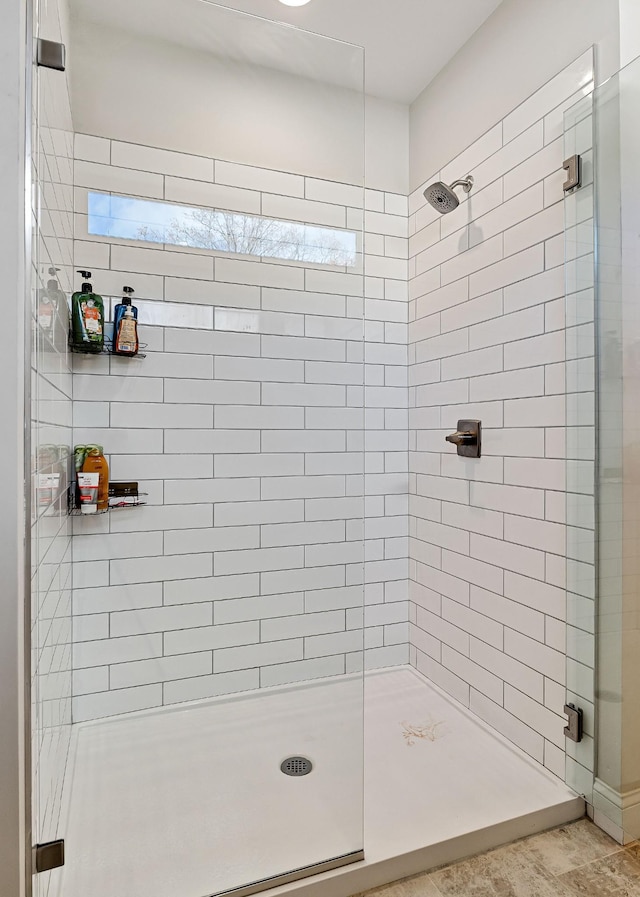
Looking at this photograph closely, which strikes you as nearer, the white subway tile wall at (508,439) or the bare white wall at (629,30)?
the bare white wall at (629,30)

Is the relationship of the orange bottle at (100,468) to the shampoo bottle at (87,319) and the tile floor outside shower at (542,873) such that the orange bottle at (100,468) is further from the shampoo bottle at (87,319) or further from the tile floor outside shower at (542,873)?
the tile floor outside shower at (542,873)

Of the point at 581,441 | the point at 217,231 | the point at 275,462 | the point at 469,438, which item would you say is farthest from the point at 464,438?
the point at 217,231

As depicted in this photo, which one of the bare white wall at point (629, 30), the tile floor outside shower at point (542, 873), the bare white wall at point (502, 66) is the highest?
the bare white wall at point (502, 66)

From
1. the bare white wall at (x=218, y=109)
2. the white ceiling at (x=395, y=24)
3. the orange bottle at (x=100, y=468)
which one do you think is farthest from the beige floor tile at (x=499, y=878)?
the white ceiling at (x=395, y=24)

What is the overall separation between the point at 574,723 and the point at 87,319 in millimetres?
1974

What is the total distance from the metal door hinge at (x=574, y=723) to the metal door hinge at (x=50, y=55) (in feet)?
6.81

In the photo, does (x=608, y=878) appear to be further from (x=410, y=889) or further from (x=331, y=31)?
(x=331, y=31)

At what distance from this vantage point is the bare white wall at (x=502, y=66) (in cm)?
153

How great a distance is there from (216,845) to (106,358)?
1474 mm

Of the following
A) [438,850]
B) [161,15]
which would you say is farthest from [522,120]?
[438,850]

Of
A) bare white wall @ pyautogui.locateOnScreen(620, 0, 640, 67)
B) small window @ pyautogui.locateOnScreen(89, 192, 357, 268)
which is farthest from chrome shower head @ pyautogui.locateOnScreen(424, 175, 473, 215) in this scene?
bare white wall @ pyautogui.locateOnScreen(620, 0, 640, 67)

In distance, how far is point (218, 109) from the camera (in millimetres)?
1667

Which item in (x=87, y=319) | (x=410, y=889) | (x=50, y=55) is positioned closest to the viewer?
(x=50, y=55)

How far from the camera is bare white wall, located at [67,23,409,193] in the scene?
1583mm
